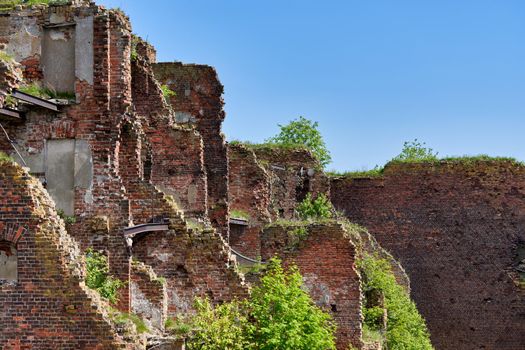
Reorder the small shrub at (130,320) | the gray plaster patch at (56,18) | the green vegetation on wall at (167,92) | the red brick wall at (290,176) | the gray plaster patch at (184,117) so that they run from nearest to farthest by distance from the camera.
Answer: the small shrub at (130,320), the gray plaster patch at (56,18), the green vegetation on wall at (167,92), the gray plaster patch at (184,117), the red brick wall at (290,176)

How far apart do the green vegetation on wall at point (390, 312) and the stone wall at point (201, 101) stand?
5044 mm

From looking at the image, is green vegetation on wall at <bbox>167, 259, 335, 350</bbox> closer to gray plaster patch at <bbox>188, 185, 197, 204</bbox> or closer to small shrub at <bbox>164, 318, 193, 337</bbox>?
small shrub at <bbox>164, 318, 193, 337</bbox>

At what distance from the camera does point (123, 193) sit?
18062mm

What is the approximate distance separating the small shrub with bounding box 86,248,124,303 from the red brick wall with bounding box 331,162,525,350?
76.4 feet

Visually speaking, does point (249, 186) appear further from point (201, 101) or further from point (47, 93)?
point (47, 93)

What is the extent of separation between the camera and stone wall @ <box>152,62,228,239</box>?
1117 inches

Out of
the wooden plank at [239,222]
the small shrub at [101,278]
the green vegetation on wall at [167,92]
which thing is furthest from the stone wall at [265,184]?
the small shrub at [101,278]

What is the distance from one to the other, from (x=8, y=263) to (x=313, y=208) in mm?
21042

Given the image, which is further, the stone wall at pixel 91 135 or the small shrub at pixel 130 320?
the stone wall at pixel 91 135

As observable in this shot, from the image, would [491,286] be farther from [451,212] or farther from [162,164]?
[162,164]

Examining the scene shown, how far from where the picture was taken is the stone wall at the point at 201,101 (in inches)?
1117

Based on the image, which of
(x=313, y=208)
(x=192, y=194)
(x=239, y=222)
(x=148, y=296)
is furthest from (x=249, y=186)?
(x=148, y=296)

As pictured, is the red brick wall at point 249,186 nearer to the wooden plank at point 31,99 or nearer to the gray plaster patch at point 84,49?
the gray plaster patch at point 84,49

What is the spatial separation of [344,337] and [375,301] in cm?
329
